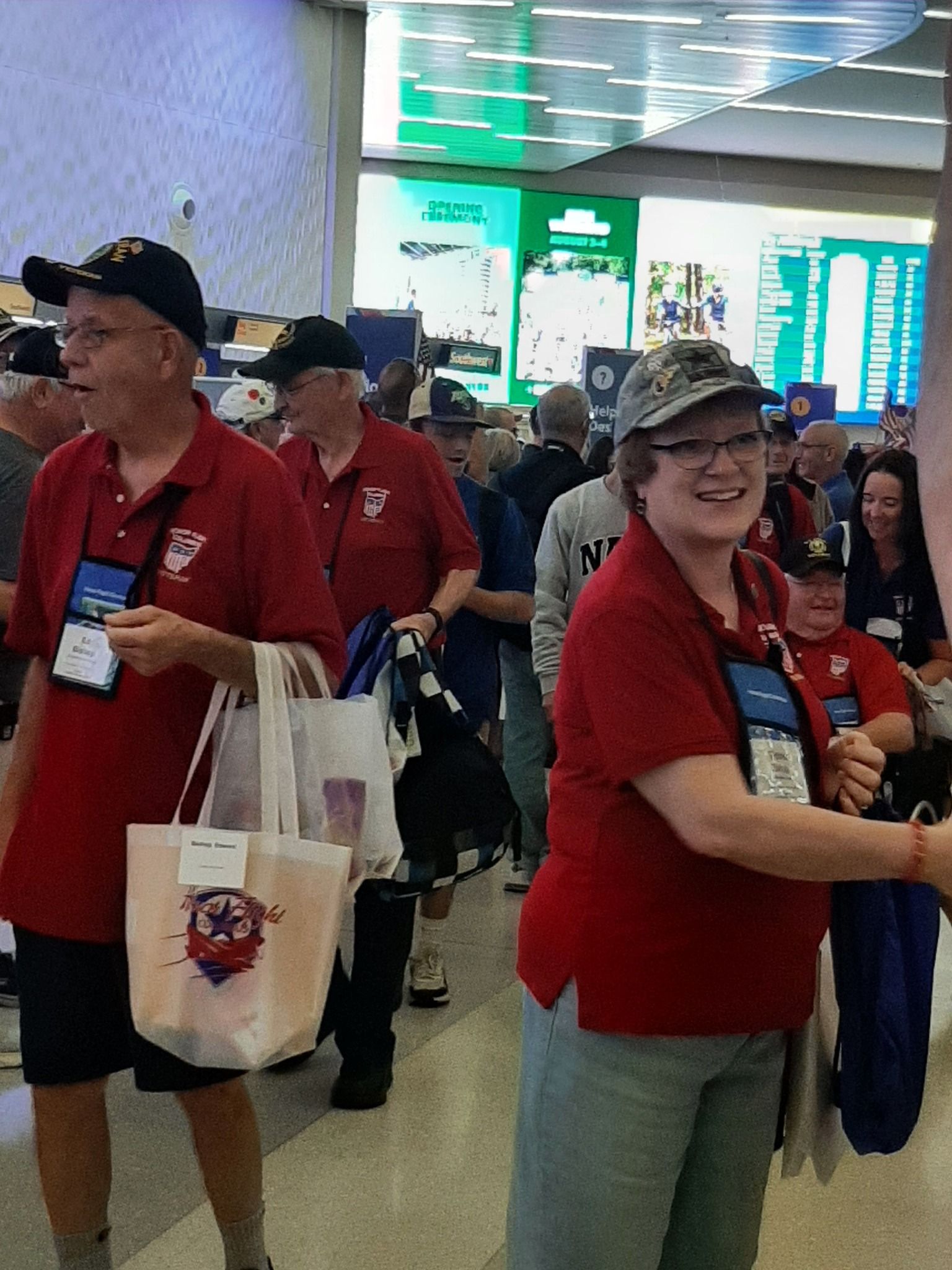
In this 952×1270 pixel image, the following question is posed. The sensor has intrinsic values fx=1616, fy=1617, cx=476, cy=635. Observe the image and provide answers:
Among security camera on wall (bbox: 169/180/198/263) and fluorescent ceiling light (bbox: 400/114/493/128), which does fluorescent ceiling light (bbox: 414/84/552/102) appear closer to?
fluorescent ceiling light (bbox: 400/114/493/128)

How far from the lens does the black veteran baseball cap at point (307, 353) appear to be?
12.6 ft

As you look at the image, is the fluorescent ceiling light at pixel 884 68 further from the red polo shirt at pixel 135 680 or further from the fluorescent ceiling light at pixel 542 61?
the red polo shirt at pixel 135 680

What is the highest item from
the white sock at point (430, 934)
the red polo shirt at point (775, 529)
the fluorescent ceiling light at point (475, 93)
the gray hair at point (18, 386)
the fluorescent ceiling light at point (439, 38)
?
the fluorescent ceiling light at point (439, 38)

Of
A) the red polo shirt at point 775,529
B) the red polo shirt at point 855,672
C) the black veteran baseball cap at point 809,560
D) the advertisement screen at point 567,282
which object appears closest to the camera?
the red polo shirt at point 855,672

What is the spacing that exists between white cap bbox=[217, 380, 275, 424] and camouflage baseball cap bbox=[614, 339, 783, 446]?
3766mm

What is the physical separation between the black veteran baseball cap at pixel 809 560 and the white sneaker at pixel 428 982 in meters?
1.51

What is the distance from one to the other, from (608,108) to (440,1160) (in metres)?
13.4

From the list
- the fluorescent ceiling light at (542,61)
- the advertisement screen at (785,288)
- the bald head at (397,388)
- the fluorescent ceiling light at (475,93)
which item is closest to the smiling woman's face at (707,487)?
the bald head at (397,388)

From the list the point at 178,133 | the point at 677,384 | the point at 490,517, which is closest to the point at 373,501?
the point at 490,517

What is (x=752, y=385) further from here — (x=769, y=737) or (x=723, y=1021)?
(x=723, y=1021)

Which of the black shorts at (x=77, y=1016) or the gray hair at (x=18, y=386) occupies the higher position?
the gray hair at (x=18, y=386)

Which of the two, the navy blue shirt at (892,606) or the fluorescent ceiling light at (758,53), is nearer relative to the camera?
the navy blue shirt at (892,606)

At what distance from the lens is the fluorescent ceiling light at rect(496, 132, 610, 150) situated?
17.1 m

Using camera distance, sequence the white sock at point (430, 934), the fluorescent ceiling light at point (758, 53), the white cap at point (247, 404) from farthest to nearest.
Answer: the fluorescent ceiling light at point (758, 53)
the white cap at point (247, 404)
the white sock at point (430, 934)
